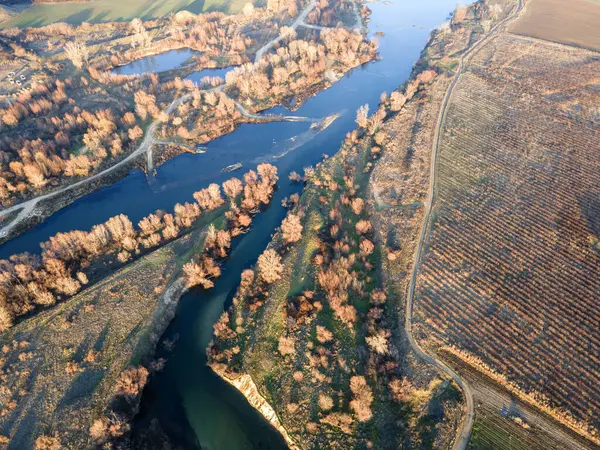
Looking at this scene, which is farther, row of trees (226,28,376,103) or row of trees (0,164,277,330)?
row of trees (226,28,376,103)

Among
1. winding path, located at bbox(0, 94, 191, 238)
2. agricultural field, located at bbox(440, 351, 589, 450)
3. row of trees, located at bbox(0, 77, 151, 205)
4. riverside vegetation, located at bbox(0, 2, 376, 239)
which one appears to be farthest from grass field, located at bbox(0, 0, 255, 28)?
agricultural field, located at bbox(440, 351, 589, 450)

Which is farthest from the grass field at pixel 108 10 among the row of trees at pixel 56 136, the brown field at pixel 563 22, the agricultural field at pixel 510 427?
the agricultural field at pixel 510 427

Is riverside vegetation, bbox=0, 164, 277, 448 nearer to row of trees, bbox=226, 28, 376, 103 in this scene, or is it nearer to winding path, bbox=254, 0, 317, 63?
row of trees, bbox=226, 28, 376, 103

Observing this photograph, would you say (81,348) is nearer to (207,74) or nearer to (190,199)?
(190,199)

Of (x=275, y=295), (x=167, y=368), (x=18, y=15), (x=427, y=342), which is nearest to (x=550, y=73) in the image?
(x=427, y=342)

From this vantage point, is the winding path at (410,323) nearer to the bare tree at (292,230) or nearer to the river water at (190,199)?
the bare tree at (292,230)

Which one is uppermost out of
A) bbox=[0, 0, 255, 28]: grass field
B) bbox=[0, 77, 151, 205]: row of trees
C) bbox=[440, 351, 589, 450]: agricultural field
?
bbox=[0, 0, 255, 28]: grass field

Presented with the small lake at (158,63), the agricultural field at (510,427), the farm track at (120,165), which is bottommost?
the agricultural field at (510,427)
